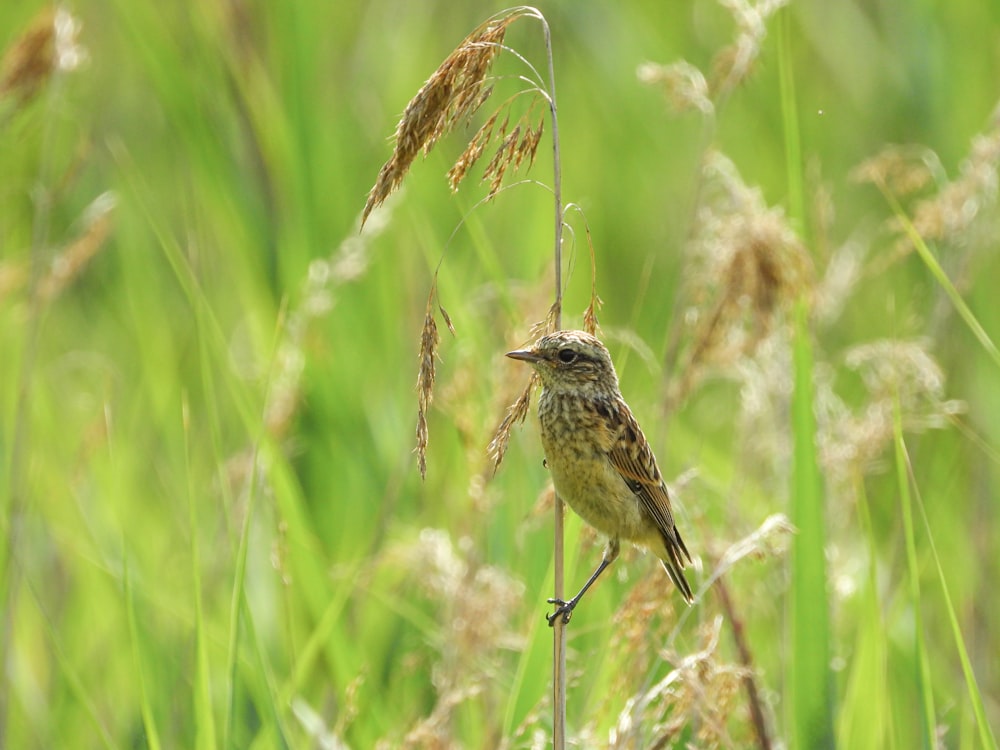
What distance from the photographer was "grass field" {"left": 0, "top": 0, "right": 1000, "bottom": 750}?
312 cm

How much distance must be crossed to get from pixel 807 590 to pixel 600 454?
1.97 ft

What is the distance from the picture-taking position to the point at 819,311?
4.02 meters

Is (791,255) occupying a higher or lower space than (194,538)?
higher

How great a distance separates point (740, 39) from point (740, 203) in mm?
467

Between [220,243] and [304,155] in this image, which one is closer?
[304,155]

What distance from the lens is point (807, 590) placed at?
2971 millimetres

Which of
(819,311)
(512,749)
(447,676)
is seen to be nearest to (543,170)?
(819,311)

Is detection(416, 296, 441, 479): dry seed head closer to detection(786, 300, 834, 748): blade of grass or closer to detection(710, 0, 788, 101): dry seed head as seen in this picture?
detection(786, 300, 834, 748): blade of grass

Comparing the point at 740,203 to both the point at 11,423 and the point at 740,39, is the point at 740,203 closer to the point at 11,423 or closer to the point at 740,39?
the point at 740,39

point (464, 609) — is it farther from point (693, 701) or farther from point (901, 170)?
point (901, 170)

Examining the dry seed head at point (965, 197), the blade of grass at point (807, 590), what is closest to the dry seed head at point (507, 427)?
the blade of grass at point (807, 590)

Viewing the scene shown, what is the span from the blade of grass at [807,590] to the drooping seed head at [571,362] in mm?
458

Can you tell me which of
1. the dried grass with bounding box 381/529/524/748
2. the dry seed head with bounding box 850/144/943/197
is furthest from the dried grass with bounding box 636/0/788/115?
the dried grass with bounding box 381/529/524/748

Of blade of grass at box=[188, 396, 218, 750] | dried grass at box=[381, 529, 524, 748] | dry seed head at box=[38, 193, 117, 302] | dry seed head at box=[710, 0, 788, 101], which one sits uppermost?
dry seed head at box=[710, 0, 788, 101]
